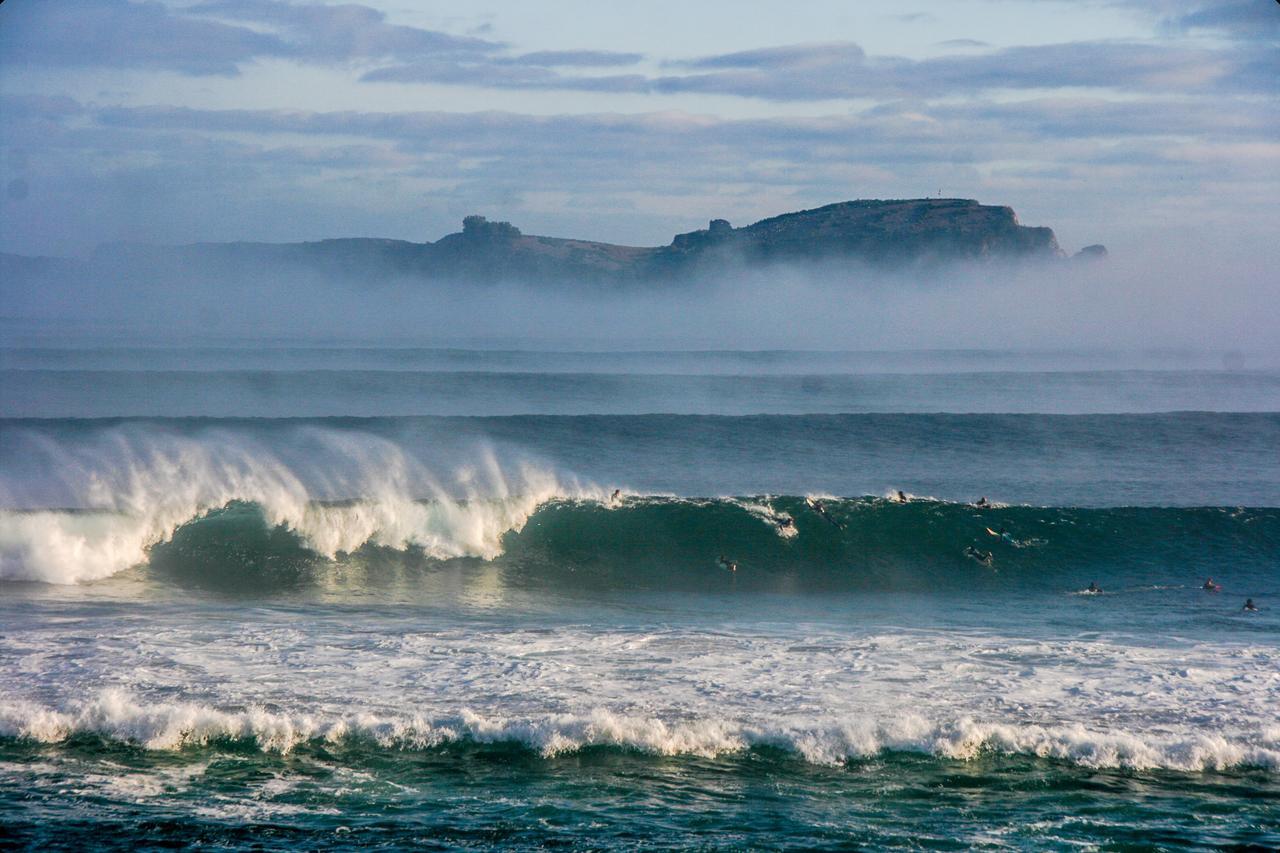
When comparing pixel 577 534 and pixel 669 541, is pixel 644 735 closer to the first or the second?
pixel 669 541

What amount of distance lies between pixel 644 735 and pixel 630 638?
10.6 feet

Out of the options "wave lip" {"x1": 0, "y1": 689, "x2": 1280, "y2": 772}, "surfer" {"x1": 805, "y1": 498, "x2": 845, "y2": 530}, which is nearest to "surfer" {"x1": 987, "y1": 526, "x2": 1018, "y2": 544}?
"surfer" {"x1": 805, "y1": 498, "x2": 845, "y2": 530}

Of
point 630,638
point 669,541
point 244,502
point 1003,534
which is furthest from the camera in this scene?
point 244,502

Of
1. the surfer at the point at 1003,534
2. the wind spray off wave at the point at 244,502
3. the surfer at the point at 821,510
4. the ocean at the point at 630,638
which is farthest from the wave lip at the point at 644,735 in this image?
the surfer at the point at 821,510

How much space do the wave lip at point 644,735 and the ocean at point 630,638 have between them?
31 mm

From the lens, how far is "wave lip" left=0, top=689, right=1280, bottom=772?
327 inches

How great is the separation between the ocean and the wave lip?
1.2 inches

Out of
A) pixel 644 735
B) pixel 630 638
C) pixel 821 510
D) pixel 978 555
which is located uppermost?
pixel 821 510

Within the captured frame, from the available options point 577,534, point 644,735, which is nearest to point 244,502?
point 577,534

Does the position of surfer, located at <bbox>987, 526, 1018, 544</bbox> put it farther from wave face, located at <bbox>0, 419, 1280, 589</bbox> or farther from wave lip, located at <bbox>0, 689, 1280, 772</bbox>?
wave lip, located at <bbox>0, 689, 1280, 772</bbox>

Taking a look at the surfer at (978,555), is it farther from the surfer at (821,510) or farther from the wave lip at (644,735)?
the wave lip at (644,735)

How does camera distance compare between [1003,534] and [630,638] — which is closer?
[630,638]

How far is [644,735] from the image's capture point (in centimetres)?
849

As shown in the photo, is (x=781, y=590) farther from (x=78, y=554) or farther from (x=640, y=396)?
(x=640, y=396)
